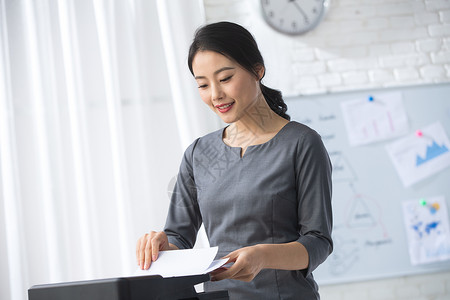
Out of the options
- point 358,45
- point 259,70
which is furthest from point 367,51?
point 259,70

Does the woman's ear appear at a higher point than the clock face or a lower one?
lower

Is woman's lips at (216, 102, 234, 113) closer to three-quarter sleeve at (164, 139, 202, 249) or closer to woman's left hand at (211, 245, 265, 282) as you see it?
three-quarter sleeve at (164, 139, 202, 249)

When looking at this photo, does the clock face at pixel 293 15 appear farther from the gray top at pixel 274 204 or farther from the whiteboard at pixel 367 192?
the gray top at pixel 274 204

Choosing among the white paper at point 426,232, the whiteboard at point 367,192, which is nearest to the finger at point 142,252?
the whiteboard at point 367,192

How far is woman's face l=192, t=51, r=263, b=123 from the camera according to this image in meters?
1.12

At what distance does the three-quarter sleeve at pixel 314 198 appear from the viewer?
1.03 metres

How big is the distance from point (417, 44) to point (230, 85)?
1840 mm

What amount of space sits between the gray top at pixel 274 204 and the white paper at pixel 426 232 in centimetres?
158

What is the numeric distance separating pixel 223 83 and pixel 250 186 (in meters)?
0.24

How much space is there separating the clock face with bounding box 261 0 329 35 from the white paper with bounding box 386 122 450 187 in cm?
74

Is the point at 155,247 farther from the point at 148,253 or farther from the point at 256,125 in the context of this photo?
the point at 256,125


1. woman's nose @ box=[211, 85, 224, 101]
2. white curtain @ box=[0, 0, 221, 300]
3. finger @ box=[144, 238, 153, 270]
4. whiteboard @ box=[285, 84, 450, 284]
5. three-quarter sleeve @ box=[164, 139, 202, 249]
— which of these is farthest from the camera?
whiteboard @ box=[285, 84, 450, 284]

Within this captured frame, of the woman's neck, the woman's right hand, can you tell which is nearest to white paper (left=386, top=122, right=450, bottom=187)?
the woman's neck

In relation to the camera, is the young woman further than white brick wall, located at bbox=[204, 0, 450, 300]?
No
